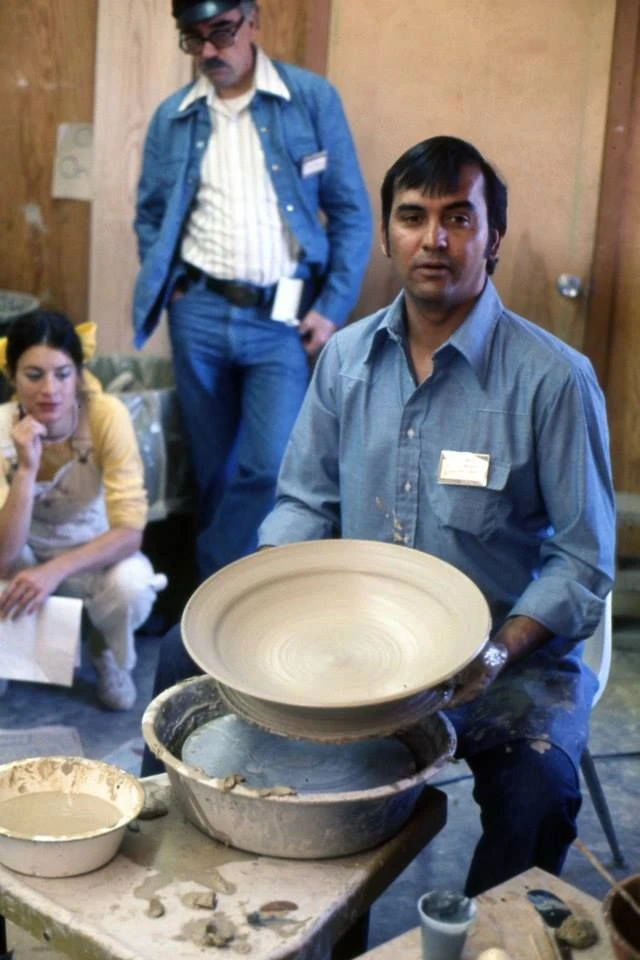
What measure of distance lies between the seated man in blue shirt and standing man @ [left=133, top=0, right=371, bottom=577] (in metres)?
1.75

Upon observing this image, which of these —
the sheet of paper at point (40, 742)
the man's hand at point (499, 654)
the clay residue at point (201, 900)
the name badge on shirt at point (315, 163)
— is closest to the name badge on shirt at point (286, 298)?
the name badge on shirt at point (315, 163)

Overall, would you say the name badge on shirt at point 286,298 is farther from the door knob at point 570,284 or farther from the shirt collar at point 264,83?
the door knob at point 570,284

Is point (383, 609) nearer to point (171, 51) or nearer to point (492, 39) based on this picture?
point (492, 39)

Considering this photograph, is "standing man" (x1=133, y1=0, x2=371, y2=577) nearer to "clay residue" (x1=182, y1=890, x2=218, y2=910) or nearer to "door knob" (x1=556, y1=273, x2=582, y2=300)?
"door knob" (x1=556, y1=273, x2=582, y2=300)

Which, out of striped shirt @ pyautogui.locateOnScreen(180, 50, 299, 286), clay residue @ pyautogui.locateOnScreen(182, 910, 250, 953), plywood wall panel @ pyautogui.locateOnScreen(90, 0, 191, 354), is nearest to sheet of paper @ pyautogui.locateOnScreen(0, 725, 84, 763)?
striped shirt @ pyautogui.locateOnScreen(180, 50, 299, 286)

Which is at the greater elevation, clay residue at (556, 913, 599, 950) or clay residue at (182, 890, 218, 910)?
clay residue at (556, 913, 599, 950)

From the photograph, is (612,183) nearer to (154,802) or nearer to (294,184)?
(294,184)

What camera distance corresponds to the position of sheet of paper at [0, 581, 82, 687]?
372 centimetres

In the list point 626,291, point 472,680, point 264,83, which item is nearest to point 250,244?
point 264,83

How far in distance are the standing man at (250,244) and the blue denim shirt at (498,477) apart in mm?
1731

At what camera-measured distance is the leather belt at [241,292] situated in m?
4.32

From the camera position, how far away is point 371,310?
4742 millimetres

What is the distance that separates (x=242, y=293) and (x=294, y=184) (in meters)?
0.37

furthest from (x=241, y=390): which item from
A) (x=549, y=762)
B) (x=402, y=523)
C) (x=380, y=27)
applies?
(x=549, y=762)
